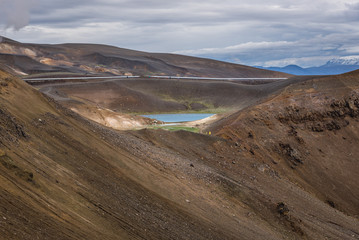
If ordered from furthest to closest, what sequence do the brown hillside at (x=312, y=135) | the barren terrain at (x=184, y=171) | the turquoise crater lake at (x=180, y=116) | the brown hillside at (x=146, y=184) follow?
1. the turquoise crater lake at (x=180, y=116)
2. the brown hillside at (x=312, y=135)
3. the barren terrain at (x=184, y=171)
4. the brown hillside at (x=146, y=184)

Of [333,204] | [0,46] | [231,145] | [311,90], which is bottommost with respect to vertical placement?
[333,204]

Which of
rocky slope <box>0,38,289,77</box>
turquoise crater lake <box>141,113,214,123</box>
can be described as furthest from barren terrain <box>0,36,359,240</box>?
rocky slope <box>0,38,289,77</box>

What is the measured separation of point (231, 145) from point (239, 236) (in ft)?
55.1

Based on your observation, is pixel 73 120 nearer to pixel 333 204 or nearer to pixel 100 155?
pixel 100 155

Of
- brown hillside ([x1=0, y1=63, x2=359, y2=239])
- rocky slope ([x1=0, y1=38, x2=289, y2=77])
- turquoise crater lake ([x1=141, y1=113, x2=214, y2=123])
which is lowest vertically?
brown hillside ([x1=0, y1=63, x2=359, y2=239])

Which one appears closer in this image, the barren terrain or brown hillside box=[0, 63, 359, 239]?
brown hillside box=[0, 63, 359, 239]

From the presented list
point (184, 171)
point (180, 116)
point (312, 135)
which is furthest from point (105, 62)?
point (184, 171)

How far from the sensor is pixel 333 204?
32375 mm

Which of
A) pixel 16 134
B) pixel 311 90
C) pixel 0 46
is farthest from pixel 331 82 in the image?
pixel 0 46

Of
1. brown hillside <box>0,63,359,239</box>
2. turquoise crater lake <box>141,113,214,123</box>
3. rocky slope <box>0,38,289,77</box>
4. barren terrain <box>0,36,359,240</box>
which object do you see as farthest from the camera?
rocky slope <box>0,38,289,77</box>

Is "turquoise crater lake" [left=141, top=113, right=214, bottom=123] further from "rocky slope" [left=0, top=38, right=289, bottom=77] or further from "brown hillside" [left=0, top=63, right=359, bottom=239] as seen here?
"rocky slope" [left=0, top=38, right=289, bottom=77]

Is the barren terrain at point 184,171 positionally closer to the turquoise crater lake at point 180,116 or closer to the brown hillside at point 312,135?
the brown hillside at point 312,135

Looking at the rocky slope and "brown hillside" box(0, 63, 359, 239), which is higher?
the rocky slope

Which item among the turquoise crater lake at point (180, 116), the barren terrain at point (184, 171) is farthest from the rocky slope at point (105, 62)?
the barren terrain at point (184, 171)
